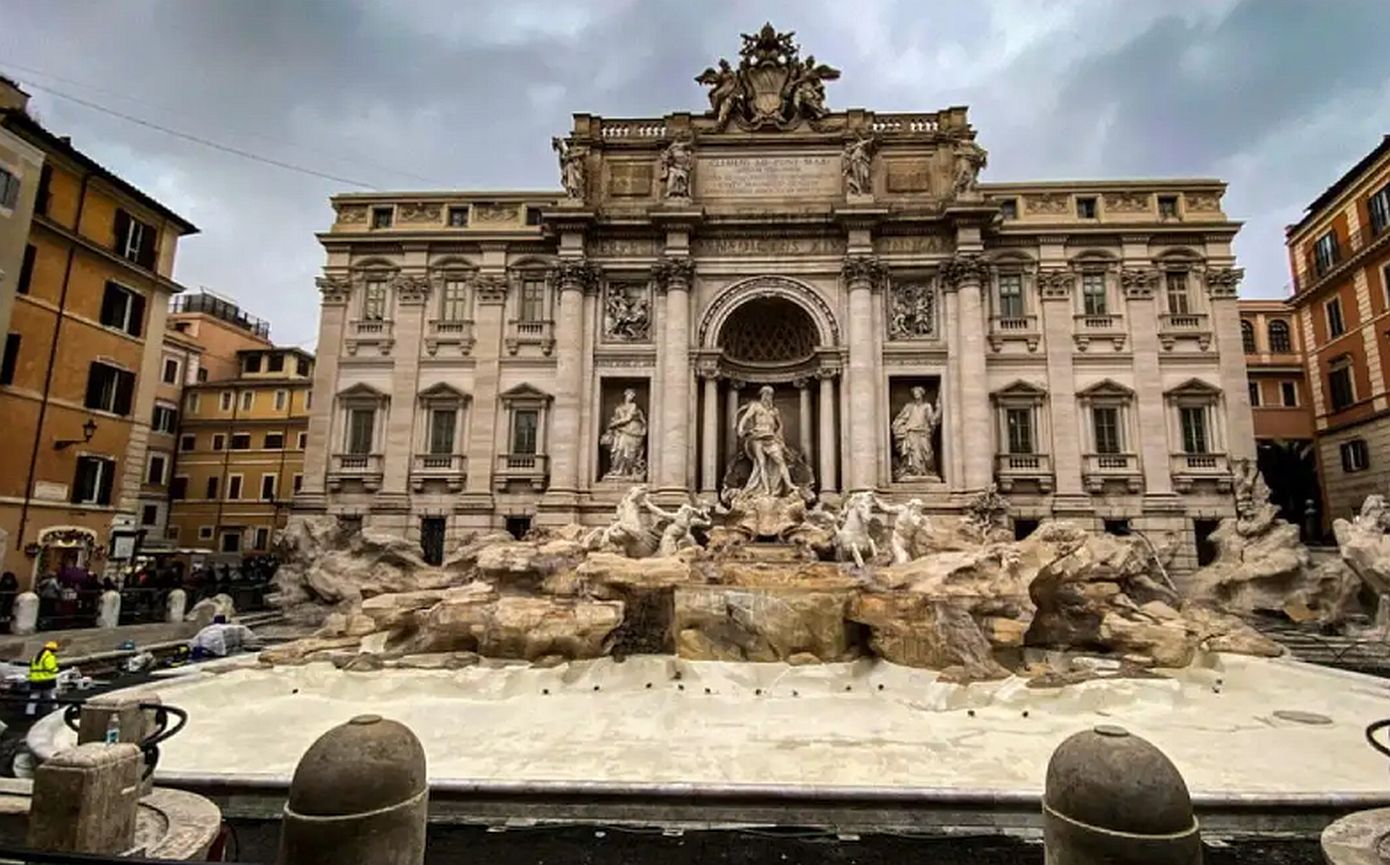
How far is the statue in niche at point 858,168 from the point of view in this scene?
25641 mm

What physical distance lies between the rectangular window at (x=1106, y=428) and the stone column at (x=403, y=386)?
81.5 ft

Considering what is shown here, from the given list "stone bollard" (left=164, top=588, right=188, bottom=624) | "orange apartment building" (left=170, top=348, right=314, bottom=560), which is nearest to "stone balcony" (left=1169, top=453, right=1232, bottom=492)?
"stone bollard" (left=164, top=588, right=188, bottom=624)

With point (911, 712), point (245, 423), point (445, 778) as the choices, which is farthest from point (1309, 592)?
point (245, 423)

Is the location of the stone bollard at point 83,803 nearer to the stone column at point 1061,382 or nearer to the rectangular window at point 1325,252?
the stone column at point 1061,382

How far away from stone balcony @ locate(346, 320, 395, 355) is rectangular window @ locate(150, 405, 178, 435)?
20.9 metres

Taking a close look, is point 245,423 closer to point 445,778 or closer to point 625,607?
point 625,607

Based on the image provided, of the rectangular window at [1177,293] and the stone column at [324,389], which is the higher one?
the rectangular window at [1177,293]

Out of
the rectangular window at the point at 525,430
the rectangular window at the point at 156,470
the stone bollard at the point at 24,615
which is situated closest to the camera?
the stone bollard at the point at 24,615

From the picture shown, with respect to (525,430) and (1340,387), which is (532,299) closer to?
(525,430)

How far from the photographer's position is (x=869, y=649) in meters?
14.4

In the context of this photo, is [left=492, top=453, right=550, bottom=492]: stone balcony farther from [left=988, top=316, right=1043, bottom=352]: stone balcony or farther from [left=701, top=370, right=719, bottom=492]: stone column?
[left=988, top=316, right=1043, bottom=352]: stone balcony

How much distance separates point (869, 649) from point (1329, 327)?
99.3 ft

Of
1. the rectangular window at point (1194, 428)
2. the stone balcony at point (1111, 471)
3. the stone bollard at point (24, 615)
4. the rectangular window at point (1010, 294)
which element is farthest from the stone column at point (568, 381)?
the rectangular window at point (1194, 428)

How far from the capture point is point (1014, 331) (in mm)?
25938
